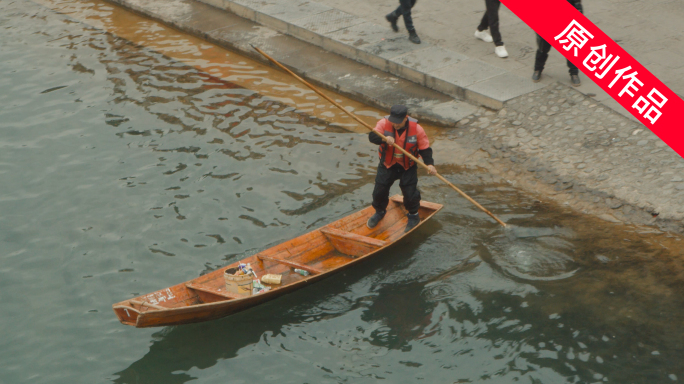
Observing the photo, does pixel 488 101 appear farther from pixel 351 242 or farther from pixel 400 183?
pixel 351 242

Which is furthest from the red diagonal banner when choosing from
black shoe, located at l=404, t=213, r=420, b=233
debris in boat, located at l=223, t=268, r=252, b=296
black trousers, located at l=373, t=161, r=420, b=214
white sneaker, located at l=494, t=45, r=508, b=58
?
debris in boat, located at l=223, t=268, r=252, b=296

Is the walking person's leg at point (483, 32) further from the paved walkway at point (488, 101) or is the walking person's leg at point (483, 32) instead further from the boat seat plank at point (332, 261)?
the boat seat plank at point (332, 261)

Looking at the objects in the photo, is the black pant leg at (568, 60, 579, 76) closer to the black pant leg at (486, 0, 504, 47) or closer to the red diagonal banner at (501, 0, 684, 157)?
the red diagonal banner at (501, 0, 684, 157)

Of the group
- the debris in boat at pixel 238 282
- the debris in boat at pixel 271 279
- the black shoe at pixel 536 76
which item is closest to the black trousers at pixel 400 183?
the debris in boat at pixel 271 279

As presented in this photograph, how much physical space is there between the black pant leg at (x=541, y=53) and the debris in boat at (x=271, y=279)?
6374 millimetres

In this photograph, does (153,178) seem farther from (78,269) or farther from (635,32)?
(635,32)

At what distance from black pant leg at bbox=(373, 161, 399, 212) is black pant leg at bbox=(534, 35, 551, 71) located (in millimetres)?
4354

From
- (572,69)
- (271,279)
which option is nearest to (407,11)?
(572,69)

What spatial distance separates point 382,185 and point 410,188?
38cm

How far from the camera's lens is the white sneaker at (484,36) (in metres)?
12.8

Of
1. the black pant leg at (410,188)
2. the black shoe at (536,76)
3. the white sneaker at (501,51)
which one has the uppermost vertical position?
the white sneaker at (501,51)

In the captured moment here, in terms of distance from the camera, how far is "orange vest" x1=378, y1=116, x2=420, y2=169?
8.08 m

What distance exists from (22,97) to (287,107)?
17.4ft

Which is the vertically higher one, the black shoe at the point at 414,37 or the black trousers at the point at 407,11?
the black trousers at the point at 407,11
